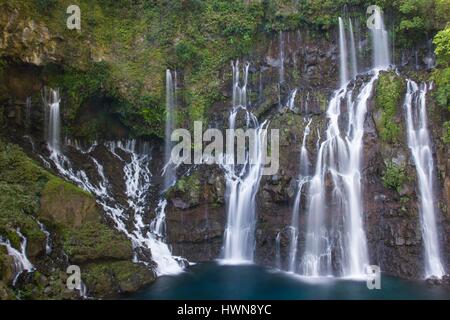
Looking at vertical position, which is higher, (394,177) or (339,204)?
Result: (394,177)

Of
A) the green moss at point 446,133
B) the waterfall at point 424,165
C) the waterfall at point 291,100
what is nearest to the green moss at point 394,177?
the waterfall at point 424,165

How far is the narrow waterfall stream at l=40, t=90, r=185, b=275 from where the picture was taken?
16.3 meters

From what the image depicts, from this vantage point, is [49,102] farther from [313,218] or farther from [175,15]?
[313,218]

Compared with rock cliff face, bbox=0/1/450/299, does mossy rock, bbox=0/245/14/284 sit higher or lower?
lower

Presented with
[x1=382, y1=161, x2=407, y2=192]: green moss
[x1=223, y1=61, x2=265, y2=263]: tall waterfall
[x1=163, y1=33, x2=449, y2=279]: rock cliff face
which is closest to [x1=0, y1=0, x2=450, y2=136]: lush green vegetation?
[x1=163, y1=33, x2=449, y2=279]: rock cliff face

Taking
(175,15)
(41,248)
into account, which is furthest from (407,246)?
(175,15)

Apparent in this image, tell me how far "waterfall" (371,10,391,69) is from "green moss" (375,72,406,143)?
137 inches

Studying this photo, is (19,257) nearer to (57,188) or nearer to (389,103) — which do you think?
(57,188)

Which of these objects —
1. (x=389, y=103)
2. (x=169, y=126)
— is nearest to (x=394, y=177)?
(x=389, y=103)

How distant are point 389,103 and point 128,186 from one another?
10681 mm

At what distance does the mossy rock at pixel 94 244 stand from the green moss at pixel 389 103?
975 centimetres

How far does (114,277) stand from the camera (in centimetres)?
1373

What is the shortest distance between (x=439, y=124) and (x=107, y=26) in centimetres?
1474

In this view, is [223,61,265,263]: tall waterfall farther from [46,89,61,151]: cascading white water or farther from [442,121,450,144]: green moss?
[46,89,61,151]: cascading white water
